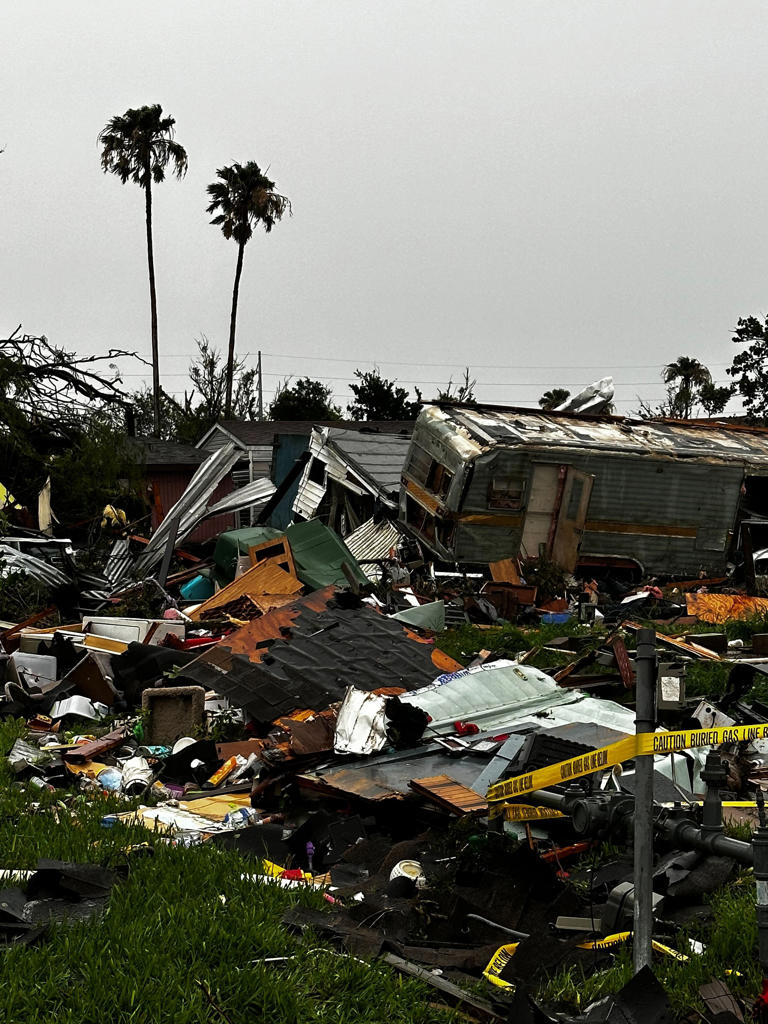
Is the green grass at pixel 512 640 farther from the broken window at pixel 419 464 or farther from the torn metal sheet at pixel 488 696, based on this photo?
the broken window at pixel 419 464

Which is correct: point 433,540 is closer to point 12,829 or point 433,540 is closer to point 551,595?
point 551,595

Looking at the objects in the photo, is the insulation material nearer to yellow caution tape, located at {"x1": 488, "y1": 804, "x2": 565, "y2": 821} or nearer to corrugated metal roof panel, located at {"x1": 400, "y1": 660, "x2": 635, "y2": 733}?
corrugated metal roof panel, located at {"x1": 400, "y1": 660, "x2": 635, "y2": 733}

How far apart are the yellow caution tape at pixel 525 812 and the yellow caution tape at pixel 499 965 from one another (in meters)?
0.87

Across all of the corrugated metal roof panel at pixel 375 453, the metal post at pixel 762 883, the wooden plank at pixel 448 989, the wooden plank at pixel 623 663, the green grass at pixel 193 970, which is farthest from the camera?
the corrugated metal roof panel at pixel 375 453

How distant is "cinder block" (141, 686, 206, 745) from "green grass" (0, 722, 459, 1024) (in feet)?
13.9

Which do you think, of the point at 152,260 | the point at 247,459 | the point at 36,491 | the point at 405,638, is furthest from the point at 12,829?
the point at 152,260

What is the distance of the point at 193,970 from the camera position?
357cm

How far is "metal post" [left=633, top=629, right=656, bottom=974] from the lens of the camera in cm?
342

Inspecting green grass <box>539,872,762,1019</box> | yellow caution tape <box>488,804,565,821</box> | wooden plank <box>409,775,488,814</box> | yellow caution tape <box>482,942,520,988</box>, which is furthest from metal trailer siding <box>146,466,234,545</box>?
green grass <box>539,872,762,1019</box>

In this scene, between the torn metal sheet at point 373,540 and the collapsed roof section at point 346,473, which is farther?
the collapsed roof section at point 346,473

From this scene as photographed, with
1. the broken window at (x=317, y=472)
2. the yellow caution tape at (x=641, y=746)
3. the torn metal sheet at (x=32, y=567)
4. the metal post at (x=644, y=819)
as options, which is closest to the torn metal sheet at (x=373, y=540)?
the broken window at (x=317, y=472)

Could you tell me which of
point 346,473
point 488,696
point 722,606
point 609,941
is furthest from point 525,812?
point 346,473

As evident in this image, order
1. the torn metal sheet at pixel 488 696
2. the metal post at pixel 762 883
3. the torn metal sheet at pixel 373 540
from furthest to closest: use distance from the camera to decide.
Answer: the torn metal sheet at pixel 373 540 → the torn metal sheet at pixel 488 696 → the metal post at pixel 762 883

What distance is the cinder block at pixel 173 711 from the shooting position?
8.81 meters
